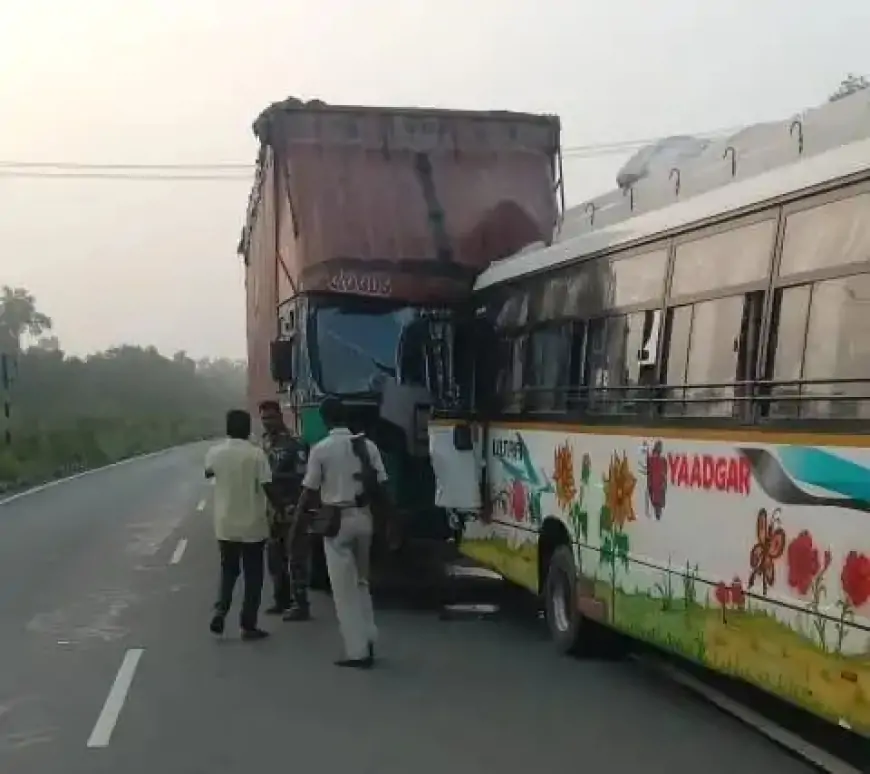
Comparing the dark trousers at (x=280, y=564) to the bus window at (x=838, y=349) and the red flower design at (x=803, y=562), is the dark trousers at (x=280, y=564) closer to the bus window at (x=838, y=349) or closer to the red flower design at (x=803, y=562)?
the red flower design at (x=803, y=562)

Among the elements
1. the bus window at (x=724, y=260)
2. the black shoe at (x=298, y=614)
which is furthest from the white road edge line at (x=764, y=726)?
the black shoe at (x=298, y=614)

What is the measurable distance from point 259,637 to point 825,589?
5936mm

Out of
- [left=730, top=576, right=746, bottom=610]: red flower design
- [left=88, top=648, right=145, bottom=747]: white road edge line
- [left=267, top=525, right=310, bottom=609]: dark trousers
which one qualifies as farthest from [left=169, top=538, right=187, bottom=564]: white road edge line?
[left=730, top=576, right=746, bottom=610]: red flower design

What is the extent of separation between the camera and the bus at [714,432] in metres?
6.18

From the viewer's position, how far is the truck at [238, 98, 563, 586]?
513 inches

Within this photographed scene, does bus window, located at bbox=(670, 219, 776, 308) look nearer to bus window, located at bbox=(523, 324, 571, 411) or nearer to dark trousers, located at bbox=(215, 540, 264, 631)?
bus window, located at bbox=(523, 324, 571, 411)

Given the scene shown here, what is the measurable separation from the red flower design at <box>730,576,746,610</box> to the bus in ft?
0.04

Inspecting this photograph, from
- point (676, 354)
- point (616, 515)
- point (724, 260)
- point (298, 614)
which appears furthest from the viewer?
point (298, 614)

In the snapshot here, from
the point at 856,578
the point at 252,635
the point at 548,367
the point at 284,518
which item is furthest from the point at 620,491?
the point at 284,518

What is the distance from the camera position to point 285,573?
12.7 metres

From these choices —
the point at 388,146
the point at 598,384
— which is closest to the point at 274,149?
the point at 388,146

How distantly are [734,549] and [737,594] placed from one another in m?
0.22

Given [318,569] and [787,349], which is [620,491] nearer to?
[787,349]

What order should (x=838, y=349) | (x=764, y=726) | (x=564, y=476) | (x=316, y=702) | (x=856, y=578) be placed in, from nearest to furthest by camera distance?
(x=856, y=578)
(x=838, y=349)
(x=764, y=726)
(x=316, y=702)
(x=564, y=476)
